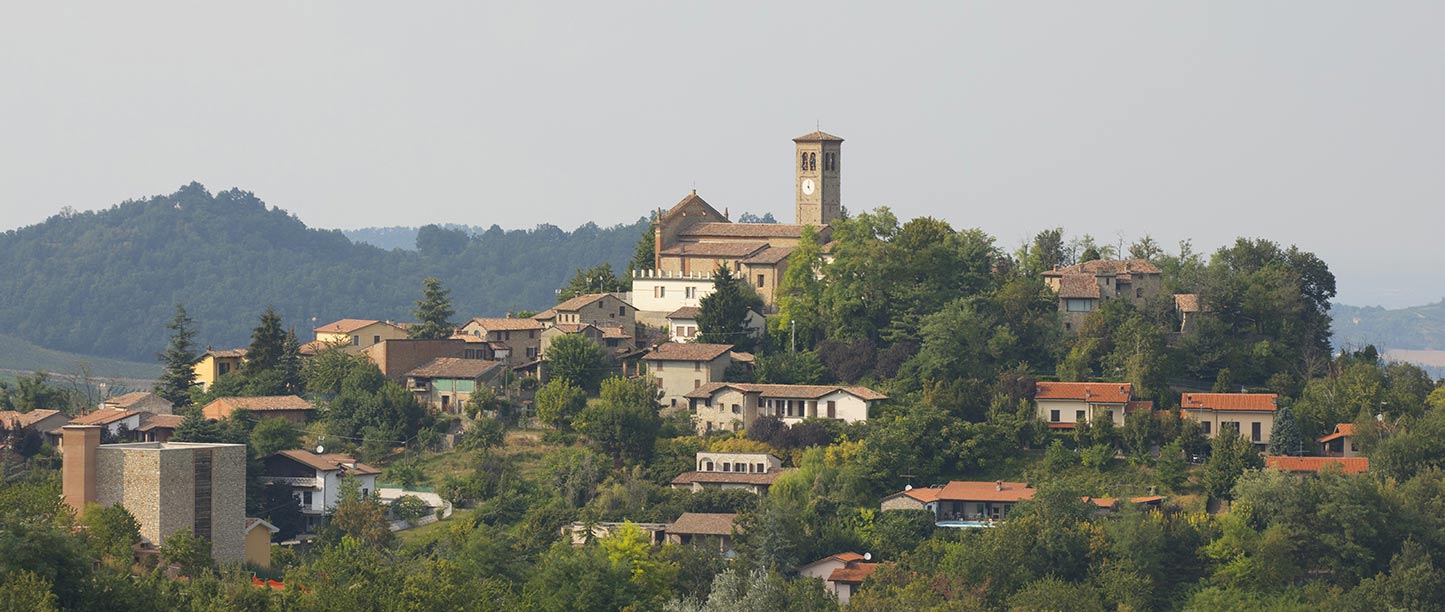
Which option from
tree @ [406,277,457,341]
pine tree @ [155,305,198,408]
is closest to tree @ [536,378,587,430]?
tree @ [406,277,457,341]

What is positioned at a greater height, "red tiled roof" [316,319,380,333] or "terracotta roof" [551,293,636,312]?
"terracotta roof" [551,293,636,312]

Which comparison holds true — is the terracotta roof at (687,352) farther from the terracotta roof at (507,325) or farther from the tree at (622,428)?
the terracotta roof at (507,325)

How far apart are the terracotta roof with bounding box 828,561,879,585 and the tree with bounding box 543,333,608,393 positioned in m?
12.3

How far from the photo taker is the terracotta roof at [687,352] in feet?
185

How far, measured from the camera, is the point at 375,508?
4956cm

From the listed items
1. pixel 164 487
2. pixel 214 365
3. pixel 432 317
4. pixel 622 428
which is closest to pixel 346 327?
pixel 432 317

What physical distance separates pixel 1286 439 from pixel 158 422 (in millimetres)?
27629

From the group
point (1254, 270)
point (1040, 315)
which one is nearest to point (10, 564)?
point (1040, 315)

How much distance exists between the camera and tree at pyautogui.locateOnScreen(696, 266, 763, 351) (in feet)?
194

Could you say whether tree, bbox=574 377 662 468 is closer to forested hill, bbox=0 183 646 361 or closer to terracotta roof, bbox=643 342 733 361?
terracotta roof, bbox=643 342 733 361

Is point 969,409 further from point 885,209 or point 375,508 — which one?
point 375,508

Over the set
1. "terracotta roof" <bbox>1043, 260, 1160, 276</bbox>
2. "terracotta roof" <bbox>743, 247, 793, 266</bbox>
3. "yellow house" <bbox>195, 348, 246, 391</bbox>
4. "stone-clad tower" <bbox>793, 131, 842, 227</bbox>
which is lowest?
"yellow house" <bbox>195, 348, 246, 391</bbox>

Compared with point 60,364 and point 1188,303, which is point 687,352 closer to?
point 1188,303

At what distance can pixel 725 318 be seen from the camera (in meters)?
59.1
